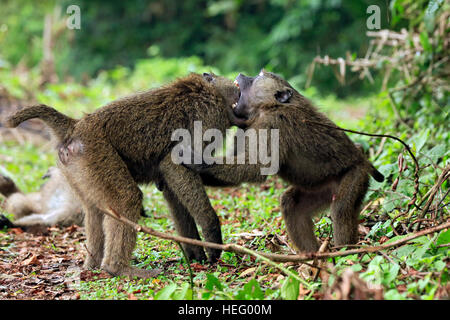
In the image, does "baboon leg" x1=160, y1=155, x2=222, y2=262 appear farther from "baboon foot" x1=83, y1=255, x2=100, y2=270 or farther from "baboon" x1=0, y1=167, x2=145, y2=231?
"baboon" x1=0, y1=167, x2=145, y2=231

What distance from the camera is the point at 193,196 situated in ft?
13.0

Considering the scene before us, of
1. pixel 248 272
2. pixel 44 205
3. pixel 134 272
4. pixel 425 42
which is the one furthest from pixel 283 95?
pixel 44 205

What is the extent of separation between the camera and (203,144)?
416 cm

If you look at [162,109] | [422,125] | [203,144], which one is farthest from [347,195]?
[422,125]

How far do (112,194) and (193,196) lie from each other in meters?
0.60

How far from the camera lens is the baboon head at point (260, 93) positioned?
420cm

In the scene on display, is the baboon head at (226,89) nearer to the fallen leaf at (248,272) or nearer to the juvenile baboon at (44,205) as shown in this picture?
the fallen leaf at (248,272)

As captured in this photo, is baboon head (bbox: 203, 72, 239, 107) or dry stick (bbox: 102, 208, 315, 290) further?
baboon head (bbox: 203, 72, 239, 107)

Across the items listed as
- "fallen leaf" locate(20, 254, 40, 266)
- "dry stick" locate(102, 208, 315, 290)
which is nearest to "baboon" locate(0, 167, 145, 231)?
"fallen leaf" locate(20, 254, 40, 266)

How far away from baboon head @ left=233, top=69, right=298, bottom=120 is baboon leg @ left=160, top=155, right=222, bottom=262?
73 cm

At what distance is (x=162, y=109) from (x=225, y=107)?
0.54 meters

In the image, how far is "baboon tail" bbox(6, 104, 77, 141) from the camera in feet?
12.8

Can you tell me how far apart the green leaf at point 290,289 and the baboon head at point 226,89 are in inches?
77.9

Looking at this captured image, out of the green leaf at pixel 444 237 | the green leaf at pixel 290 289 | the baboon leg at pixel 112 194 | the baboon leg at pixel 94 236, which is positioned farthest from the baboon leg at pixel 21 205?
the green leaf at pixel 444 237
